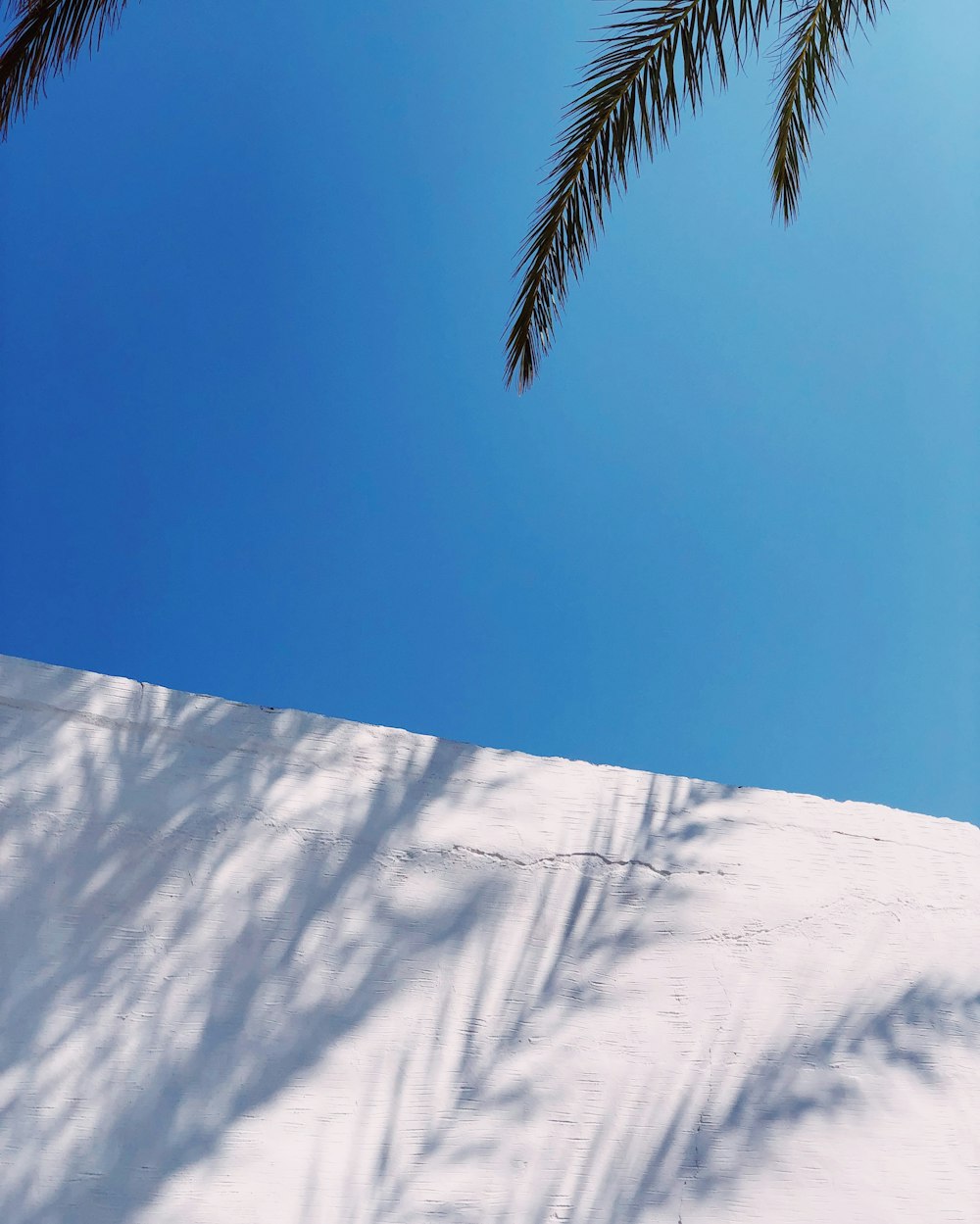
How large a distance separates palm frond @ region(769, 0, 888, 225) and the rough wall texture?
110 inches

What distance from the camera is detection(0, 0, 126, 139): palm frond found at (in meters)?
3.35

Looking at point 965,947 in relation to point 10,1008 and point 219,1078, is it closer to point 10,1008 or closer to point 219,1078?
point 219,1078

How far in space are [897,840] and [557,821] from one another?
108 centimetres

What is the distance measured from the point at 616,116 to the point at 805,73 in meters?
0.82

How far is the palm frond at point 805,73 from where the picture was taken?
3.45m

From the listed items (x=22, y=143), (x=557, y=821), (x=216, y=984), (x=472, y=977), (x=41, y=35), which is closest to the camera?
(x=216, y=984)

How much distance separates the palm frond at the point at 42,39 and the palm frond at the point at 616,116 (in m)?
1.72

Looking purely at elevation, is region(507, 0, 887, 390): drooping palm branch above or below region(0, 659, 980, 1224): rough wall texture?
above

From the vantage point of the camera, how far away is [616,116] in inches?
141

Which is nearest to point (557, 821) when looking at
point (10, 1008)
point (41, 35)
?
point (10, 1008)

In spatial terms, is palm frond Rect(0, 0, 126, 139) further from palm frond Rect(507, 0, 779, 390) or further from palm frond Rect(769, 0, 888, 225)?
palm frond Rect(769, 0, 888, 225)

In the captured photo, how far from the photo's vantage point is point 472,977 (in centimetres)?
240

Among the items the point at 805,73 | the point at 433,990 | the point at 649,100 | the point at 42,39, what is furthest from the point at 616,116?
the point at 433,990

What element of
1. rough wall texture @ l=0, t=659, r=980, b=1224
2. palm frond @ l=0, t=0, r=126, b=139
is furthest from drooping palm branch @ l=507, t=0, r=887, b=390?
rough wall texture @ l=0, t=659, r=980, b=1224
